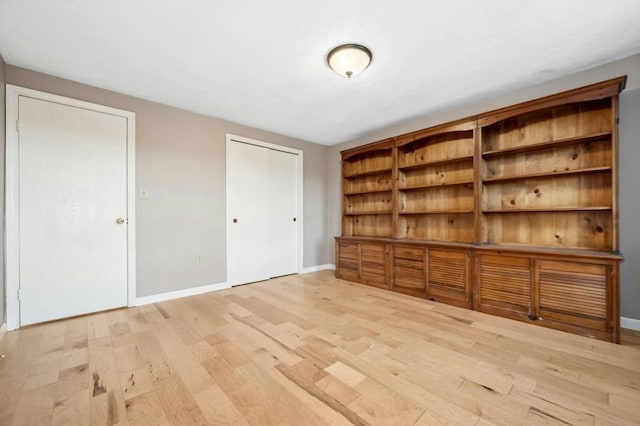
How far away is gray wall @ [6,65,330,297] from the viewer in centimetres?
284

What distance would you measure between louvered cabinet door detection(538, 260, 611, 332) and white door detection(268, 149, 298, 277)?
127 inches

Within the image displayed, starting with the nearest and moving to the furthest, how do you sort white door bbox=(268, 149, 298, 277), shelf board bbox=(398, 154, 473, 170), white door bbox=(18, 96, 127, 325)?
white door bbox=(18, 96, 127, 325)
shelf board bbox=(398, 154, 473, 170)
white door bbox=(268, 149, 298, 277)

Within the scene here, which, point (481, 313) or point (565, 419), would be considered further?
point (481, 313)

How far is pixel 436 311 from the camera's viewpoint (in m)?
2.62

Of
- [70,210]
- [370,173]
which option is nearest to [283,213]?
[370,173]

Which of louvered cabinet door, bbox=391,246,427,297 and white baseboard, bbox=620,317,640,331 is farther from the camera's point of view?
louvered cabinet door, bbox=391,246,427,297

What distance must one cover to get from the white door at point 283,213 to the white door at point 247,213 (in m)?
0.11

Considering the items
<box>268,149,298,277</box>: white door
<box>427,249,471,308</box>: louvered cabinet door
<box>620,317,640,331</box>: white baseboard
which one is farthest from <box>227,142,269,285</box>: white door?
<box>620,317,640,331</box>: white baseboard

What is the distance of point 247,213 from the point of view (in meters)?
3.79

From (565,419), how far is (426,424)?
675 mm

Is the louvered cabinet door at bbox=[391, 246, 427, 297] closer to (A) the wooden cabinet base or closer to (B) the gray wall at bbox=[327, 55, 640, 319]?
(A) the wooden cabinet base

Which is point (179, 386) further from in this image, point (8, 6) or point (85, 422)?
point (8, 6)

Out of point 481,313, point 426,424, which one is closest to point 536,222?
point 481,313

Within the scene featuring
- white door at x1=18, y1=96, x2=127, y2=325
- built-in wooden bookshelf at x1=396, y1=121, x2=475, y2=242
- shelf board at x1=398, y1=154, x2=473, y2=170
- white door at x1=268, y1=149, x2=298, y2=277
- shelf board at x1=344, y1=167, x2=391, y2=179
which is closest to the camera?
white door at x1=18, y1=96, x2=127, y2=325
